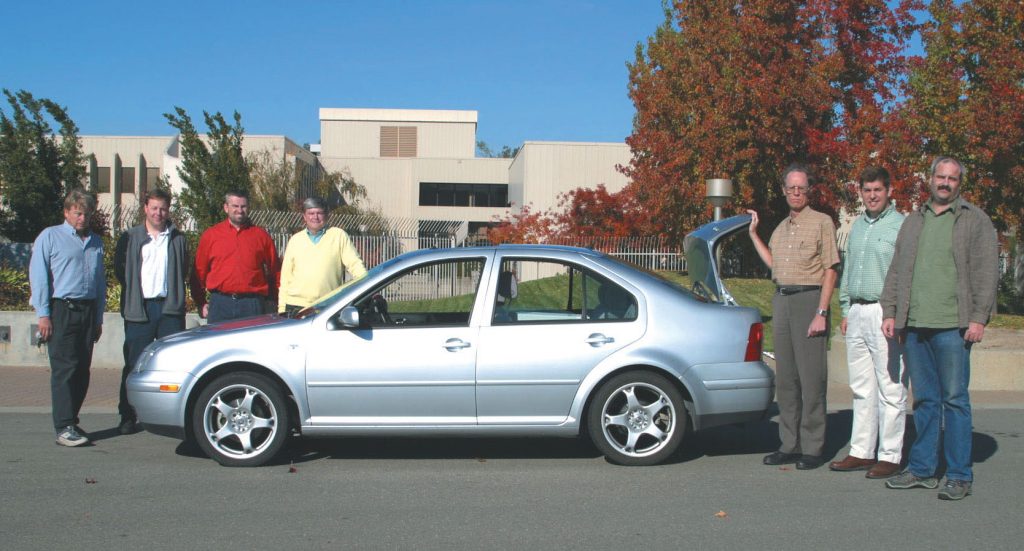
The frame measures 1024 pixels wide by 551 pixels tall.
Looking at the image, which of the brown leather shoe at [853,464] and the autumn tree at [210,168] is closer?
the brown leather shoe at [853,464]

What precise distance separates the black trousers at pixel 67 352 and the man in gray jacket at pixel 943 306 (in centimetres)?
583

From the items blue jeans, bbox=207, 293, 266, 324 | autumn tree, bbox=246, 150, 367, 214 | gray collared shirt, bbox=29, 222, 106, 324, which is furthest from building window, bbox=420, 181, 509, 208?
gray collared shirt, bbox=29, 222, 106, 324

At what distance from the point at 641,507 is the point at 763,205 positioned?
2050cm

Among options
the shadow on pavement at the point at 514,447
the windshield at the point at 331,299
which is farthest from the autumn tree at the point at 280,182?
the windshield at the point at 331,299

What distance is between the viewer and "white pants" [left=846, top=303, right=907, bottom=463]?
5.98 m

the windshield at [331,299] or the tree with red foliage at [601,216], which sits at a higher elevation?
the tree with red foliage at [601,216]

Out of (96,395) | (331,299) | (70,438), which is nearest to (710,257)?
(331,299)

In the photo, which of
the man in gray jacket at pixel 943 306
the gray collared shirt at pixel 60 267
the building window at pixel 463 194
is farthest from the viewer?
the building window at pixel 463 194

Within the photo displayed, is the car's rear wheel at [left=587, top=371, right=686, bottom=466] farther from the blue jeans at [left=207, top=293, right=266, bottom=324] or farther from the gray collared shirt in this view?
the gray collared shirt

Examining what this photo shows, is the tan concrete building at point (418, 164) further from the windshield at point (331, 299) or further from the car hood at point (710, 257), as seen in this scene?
the car hood at point (710, 257)

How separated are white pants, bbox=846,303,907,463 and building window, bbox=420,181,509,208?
1638 inches

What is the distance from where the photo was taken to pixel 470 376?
20.0 ft

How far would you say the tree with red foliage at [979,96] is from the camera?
1652 centimetres

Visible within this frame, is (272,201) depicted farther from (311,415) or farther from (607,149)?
(311,415)
